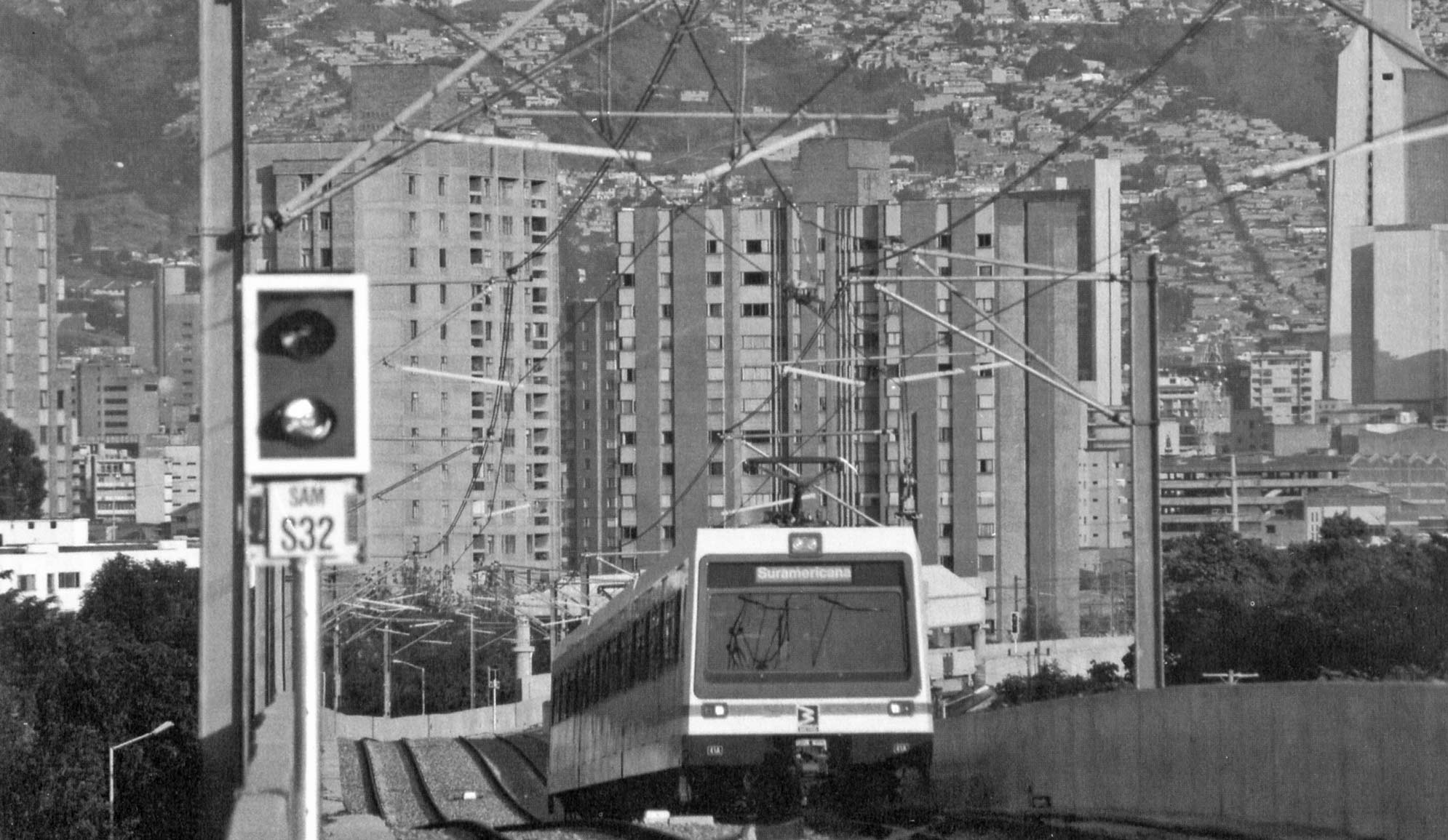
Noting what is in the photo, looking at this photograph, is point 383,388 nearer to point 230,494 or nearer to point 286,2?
point 286,2

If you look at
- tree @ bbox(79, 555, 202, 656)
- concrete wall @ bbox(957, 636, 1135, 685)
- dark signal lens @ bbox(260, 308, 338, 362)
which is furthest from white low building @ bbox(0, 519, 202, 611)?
dark signal lens @ bbox(260, 308, 338, 362)

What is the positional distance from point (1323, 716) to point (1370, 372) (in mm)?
129909

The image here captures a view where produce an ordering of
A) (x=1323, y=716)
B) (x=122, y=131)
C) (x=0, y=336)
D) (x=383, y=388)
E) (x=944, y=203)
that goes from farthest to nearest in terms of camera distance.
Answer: (x=383, y=388)
(x=944, y=203)
(x=122, y=131)
(x=0, y=336)
(x=1323, y=716)

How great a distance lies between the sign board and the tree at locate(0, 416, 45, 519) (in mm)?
65483

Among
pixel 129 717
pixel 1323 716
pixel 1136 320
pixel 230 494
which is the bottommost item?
pixel 129 717

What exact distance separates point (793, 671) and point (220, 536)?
7194 mm

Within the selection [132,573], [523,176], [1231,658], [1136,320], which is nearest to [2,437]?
[132,573]

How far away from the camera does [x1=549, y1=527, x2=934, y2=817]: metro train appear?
17.9 metres

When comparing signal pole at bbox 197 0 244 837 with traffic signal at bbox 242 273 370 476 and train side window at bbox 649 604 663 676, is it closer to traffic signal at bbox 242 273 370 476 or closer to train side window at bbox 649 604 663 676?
traffic signal at bbox 242 273 370 476

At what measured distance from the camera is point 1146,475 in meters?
20.3

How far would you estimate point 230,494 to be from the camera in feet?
38.9

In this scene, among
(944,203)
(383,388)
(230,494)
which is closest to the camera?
(230,494)

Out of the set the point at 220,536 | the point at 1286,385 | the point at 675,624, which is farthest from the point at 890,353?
the point at 220,536

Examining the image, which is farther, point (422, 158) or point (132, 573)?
point (422, 158)
